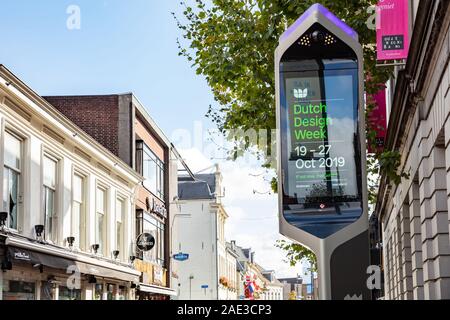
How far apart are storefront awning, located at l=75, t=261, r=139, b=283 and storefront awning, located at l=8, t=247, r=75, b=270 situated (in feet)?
3.28

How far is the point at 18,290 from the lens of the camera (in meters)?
22.0

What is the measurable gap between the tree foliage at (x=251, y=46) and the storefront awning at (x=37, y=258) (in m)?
6.53

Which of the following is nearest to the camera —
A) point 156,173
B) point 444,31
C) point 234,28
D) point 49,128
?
point 444,31

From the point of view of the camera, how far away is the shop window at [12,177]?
71.0 feet

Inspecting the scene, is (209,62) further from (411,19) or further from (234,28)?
(411,19)

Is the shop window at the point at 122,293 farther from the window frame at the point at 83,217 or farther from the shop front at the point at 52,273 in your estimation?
the window frame at the point at 83,217

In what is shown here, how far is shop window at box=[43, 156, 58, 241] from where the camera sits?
2538 centimetres

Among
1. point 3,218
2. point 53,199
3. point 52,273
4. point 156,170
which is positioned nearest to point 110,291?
point 53,199

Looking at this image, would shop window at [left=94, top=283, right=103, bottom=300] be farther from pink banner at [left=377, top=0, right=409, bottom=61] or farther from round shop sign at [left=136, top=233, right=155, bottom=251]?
pink banner at [left=377, top=0, right=409, bottom=61]

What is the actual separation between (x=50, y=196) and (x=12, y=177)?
148 inches

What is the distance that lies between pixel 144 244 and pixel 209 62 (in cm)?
1972
